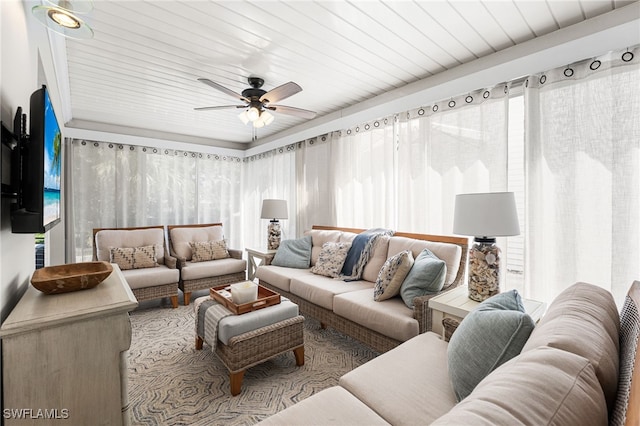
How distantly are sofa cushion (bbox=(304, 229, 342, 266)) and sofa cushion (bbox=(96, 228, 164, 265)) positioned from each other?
2.12 metres

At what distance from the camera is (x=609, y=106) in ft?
6.38

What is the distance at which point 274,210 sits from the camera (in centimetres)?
428

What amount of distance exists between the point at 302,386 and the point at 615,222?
2389 mm

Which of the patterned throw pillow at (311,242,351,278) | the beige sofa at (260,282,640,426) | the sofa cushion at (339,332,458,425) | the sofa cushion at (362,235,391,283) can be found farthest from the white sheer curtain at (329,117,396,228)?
the beige sofa at (260,282,640,426)

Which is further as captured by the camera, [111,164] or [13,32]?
[111,164]

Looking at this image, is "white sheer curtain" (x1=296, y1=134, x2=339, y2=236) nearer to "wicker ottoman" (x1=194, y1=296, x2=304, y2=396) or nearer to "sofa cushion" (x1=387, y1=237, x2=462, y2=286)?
"sofa cushion" (x1=387, y1=237, x2=462, y2=286)

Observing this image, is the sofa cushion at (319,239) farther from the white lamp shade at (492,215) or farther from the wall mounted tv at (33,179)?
the wall mounted tv at (33,179)

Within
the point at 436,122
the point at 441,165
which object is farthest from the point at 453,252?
the point at 436,122

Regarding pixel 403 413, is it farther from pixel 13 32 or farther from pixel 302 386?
pixel 13 32

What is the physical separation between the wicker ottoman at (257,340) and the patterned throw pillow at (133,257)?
182 cm

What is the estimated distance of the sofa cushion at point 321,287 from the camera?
8.59 ft

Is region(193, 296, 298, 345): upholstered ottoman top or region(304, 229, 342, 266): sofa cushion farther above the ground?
region(304, 229, 342, 266): sofa cushion

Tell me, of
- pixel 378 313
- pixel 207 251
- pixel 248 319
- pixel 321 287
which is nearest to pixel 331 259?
pixel 321 287

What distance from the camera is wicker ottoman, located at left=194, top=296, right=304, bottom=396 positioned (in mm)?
1949
